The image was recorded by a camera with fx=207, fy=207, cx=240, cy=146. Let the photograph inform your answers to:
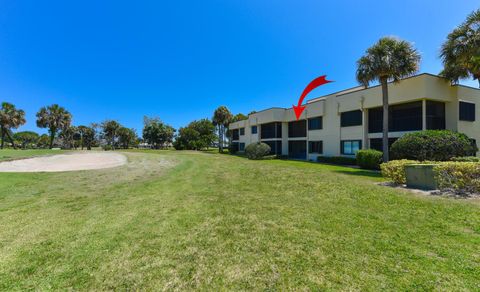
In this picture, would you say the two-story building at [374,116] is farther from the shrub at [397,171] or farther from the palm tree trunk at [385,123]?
the shrub at [397,171]

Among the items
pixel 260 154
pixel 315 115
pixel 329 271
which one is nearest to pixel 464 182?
pixel 329 271

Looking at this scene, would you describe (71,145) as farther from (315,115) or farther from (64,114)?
(315,115)

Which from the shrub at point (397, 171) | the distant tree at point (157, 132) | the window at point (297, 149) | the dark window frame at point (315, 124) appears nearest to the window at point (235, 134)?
the window at point (297, 149)

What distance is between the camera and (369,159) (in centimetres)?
1623

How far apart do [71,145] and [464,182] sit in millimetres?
91488

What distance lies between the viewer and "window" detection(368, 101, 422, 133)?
54.7 ft

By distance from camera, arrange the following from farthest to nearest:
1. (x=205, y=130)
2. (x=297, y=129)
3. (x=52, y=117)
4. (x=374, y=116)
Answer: (x=205, y=130)
(x=52, y=117)
(x=297, y=129)
(x=374, y=116)

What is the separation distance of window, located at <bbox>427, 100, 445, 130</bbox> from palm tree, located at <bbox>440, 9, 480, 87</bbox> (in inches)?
81.8

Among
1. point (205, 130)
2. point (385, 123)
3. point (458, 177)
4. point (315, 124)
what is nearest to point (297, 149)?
point (315, 124)

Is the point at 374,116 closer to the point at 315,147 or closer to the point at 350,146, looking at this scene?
the point at 350,146

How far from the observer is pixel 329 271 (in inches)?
115

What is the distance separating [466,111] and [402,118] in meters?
4.73

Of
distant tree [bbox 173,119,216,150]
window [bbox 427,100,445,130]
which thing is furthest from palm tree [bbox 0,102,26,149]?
window [bbox 427,100,445,130]

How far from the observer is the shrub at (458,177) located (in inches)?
270
